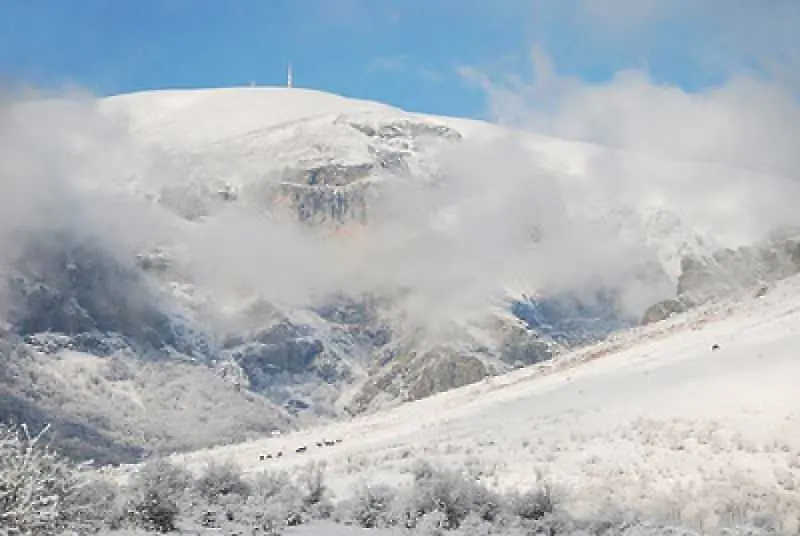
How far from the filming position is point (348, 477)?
32.0 metres

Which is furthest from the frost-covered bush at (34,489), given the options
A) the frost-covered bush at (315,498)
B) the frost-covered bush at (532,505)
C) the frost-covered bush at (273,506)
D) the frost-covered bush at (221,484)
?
the frost-covered bush at (532,505)

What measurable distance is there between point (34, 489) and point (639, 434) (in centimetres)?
2229

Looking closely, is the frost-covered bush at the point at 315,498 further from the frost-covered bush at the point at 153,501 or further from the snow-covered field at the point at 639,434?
the frost-covered bush at the point at 153,501

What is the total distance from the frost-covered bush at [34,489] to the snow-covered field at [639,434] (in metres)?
12.1

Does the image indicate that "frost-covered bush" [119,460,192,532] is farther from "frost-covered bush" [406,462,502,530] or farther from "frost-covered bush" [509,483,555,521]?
"frost-covered bush" [509,483,555,521]

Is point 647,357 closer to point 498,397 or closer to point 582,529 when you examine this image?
point 498,397

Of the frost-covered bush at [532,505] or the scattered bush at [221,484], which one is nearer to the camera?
the frost-covered bush at [532,505]

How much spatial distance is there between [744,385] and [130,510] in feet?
81.8

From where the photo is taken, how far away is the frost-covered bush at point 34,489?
14359 millimetres

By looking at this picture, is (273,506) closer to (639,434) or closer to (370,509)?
(370,509)

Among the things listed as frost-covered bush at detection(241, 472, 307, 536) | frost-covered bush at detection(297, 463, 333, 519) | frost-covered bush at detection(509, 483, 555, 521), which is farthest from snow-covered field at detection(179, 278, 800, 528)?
frost-covered bush at detection(241, 472, 307, 536)

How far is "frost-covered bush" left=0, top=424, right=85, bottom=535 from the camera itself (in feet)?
47.1

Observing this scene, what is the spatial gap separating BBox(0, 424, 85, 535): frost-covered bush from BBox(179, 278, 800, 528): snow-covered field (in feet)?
39.7

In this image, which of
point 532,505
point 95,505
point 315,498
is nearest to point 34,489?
point 95,505
